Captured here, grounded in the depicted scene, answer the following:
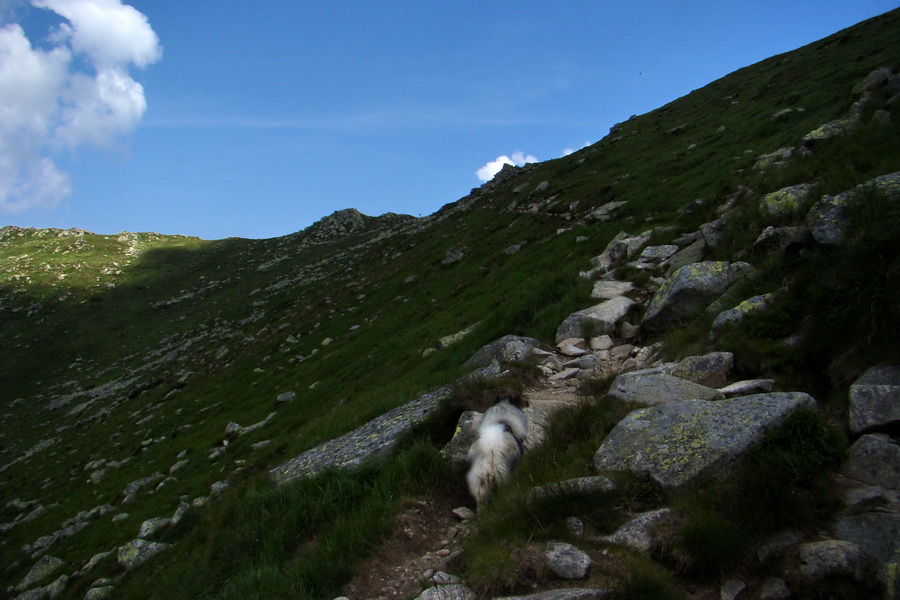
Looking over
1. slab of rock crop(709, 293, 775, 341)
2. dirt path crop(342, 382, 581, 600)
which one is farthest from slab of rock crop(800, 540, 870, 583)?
slab of rock crop(709, 293, 775, 341)

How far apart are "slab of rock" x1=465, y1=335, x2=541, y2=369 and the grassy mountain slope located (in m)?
0.77

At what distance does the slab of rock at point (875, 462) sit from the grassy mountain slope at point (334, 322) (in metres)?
1.44

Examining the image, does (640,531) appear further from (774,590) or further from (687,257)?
(687,257)

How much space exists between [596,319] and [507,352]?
2.39 m

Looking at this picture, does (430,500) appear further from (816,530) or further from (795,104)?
(795,104)

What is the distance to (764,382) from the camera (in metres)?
6.09

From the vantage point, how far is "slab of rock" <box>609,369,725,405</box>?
656 cm

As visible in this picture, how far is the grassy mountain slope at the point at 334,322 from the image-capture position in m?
13.7

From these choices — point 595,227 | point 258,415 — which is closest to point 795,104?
point 595,227

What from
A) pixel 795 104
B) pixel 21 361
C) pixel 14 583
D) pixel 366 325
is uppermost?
pixel 21 361

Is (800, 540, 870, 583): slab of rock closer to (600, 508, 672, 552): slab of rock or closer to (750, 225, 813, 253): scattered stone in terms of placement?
(600, 508, 672, 552): slab of rock

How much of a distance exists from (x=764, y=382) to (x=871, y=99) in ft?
48.8

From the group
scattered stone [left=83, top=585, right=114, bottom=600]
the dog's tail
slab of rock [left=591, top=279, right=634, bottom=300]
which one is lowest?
scattered stone [left=83, top=585, right=114, bottom=600]

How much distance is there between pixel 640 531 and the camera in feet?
15.3
